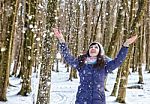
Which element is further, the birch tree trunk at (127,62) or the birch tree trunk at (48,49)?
the birch tree trunk at (127,62)

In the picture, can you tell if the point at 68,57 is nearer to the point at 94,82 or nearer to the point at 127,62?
the point at 94,82

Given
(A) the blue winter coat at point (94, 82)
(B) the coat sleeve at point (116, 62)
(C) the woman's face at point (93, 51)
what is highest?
(C) the woman's face at point (93, 51)

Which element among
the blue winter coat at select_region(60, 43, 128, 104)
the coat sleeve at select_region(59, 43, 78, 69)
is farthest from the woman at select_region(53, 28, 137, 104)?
the coat sleeve at select_region(59, 43, 78, 69)

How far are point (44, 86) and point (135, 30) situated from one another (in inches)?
222

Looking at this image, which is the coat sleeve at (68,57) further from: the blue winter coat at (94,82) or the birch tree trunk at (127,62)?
the birch tree trunk at (127,62)

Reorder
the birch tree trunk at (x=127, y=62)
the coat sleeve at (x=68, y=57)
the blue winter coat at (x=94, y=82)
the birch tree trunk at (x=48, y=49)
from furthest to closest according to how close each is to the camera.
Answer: the birch tree trunk at (x=127, y=62) → the birch tree trunk at (x=48, y=49) → the coat sleeve at (x=68, y=57) → the blue winter coat at (x=94, y=82)

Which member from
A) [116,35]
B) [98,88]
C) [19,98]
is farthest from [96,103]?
[116,35]

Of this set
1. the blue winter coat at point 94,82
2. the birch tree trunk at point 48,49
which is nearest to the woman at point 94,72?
the blue winter coat at point 94,82

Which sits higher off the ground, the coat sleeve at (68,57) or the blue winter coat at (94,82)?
the coat sleeve at (68,57)

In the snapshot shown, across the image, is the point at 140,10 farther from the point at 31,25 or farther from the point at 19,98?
the point at 19,98

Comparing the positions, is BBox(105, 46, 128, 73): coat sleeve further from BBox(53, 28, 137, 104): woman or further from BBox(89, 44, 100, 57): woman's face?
BBox(89, 44, 100, 57): woman's face

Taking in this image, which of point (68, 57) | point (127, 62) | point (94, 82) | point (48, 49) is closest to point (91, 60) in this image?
point (94, 82)

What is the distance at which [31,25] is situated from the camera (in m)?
15.6

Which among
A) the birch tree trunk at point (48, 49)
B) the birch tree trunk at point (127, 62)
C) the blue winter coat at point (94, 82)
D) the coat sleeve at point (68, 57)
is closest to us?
the blue winter coat at point (94, 82)
